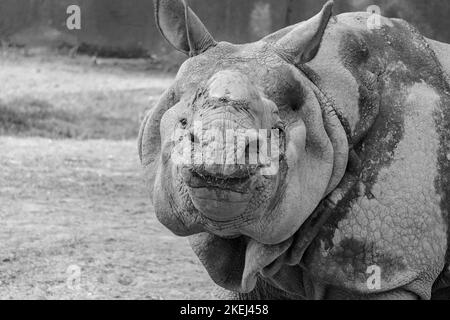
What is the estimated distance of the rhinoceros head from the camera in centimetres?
354

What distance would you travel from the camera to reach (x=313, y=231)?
14.6 feet

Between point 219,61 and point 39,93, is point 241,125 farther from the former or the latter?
point 39,93

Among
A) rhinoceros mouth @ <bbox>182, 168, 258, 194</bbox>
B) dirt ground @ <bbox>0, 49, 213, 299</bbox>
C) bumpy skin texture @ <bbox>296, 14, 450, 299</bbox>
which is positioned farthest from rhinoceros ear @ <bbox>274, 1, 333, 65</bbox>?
dirt ground @ <bbox>0, 49, 213, 299</bbox>

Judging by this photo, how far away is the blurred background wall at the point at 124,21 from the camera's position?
41.2 feet

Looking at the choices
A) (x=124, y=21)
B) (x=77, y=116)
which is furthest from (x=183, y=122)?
(x=124, y=21)

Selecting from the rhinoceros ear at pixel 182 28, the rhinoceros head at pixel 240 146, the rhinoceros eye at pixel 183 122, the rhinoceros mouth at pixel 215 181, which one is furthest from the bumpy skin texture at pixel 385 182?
the rhinoceros mouth at pixel 215 181

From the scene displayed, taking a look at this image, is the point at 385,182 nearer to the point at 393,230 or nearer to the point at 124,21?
the point at 393,230

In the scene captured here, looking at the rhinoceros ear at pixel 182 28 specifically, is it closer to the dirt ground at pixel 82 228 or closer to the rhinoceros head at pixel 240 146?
the rhinoceros head at pixel 240 146

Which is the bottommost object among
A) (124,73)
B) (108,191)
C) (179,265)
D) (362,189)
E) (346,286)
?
(124,73)

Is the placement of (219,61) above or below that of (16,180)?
above

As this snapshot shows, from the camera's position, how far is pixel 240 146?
11.3 feet

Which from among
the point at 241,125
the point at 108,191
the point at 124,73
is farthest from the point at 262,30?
the point at 241,125

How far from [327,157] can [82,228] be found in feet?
13.8

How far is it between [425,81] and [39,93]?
9.07m
